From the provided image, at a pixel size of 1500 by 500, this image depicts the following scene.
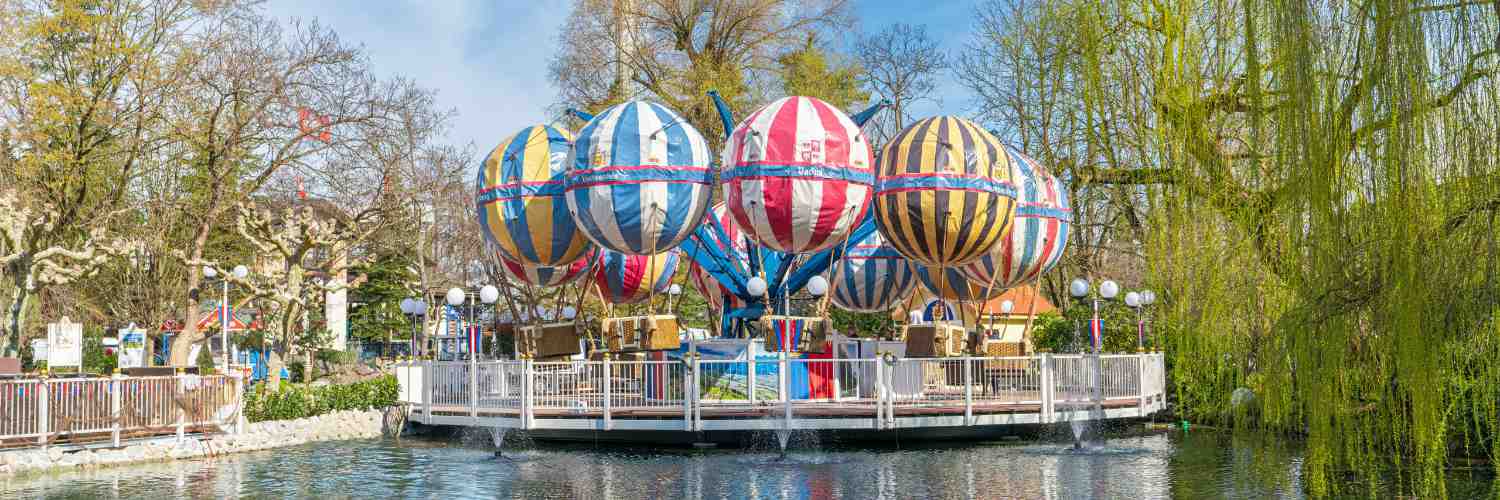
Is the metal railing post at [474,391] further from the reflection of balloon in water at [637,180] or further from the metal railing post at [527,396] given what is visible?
the reflection of balloon in water at [637,180]

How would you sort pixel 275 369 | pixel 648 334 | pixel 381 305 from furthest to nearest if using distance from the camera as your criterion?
1. pixel 381 305
2. pixel 275 369
3. pixel 648 334

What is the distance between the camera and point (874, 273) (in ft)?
89.0

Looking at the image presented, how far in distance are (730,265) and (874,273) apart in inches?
188

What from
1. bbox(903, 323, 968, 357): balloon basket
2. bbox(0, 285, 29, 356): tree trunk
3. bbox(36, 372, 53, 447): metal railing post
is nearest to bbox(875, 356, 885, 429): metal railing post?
bbox(903, 323, 968, 357): balloon basket

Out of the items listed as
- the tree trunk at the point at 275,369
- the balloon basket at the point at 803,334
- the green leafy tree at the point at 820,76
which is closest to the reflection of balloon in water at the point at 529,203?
the balloon basket at the point at 803,334

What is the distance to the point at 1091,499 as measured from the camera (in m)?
13.6

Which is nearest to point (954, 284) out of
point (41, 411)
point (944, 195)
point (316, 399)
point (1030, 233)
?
point (1030, 233)

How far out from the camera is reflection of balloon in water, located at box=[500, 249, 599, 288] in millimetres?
24359

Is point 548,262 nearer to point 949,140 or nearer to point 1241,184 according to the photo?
point 949,140

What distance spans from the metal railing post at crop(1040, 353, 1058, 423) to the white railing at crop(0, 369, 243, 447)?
12.9 metres

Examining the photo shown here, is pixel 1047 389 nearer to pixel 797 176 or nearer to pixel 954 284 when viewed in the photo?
pixel 797 176

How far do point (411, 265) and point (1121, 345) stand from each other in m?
24.4

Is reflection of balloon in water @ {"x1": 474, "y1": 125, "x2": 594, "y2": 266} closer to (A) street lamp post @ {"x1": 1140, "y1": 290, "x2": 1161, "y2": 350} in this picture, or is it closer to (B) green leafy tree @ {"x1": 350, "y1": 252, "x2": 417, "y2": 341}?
(A) street lamp post @ {"x1": 1140, "y1": 290, "x2": 1161, "y2": 350}

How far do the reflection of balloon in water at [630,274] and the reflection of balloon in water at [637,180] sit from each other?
6.34 m
